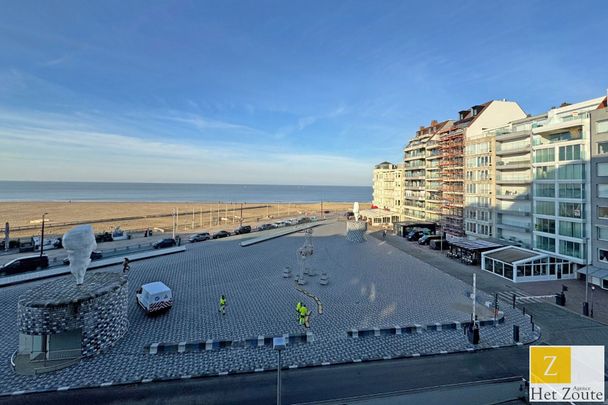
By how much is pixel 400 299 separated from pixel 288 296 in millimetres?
8611

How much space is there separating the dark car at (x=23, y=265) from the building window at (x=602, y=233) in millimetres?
51648

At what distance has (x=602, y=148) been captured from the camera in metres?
30.4

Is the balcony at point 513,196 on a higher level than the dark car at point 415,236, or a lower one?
higher

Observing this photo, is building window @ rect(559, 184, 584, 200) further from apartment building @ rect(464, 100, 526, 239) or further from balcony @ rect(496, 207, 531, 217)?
apartment building @ rect(464, 100, 526, 239)

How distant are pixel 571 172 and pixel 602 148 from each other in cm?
340

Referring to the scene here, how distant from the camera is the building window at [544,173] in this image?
35509mm

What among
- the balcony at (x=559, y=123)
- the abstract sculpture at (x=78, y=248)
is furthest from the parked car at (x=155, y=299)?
the balcony at (x=559, y=123)

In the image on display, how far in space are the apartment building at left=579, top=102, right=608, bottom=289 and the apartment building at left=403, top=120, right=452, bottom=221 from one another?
2790 centimetres

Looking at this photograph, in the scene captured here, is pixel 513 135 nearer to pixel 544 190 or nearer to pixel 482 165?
pixel 482 165

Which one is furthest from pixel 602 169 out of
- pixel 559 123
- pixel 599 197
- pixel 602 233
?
pixel 559 123

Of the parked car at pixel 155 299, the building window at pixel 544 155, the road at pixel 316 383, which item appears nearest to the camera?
the road at pixel 316 383

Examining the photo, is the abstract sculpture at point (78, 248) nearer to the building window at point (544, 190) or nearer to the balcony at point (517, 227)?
the building window at point (544, 190)

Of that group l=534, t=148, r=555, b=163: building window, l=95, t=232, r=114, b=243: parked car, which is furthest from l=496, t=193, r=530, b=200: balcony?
l=95, t=232, r=114, b=243: parked car

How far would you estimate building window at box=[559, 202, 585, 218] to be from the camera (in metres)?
32.1
